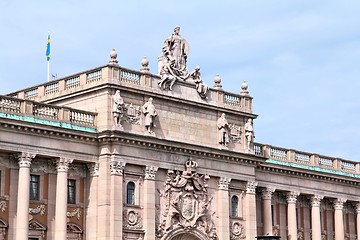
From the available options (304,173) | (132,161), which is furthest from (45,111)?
(304,173)

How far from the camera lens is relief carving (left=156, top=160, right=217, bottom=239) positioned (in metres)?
60.8

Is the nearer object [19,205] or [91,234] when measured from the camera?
[19,205]

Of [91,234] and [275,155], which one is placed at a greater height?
[275,155]

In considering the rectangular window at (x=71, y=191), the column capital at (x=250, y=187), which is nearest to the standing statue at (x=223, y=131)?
the column capital at (x=250, y=187)

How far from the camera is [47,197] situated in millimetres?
56250

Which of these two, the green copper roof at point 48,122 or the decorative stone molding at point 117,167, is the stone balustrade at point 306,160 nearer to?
the decorative stone molding at point 117,167

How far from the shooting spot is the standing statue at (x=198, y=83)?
6469cm

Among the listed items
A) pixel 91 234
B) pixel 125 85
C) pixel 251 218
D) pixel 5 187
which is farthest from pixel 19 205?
pixel 251 218

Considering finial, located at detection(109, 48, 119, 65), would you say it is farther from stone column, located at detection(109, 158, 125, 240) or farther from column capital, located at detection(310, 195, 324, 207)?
column capital, located at detection(310, 195, 324, 207)

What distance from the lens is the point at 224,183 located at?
213 feet

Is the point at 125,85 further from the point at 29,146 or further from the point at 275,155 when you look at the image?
the point at 275,155

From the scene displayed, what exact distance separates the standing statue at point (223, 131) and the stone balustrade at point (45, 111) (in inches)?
418

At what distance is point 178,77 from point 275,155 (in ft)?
45.6

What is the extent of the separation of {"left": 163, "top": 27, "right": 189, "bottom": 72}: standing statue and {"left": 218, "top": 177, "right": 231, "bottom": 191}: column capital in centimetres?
845
